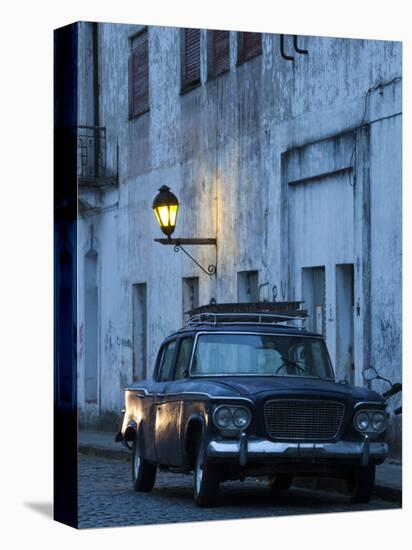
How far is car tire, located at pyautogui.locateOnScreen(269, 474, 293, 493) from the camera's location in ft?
48.8

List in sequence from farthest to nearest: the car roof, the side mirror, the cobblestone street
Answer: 1. the side mirror
2. the car roof
3. the cobblestone street

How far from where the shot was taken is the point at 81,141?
1389 centimetres

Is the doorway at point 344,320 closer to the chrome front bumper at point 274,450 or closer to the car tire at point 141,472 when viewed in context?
the chrome front bumper at point 274,450

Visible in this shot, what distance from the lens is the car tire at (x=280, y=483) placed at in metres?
14.9

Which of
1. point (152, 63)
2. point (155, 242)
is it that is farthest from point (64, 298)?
point (152, 63)

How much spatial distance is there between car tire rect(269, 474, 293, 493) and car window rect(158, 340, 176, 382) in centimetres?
131

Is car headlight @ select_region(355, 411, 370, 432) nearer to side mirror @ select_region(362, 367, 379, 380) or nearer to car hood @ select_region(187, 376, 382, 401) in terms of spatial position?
car hood @ select_region(187, 376, 382, 401)

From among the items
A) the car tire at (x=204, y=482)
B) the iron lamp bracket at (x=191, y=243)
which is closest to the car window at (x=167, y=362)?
the iron lamp bracket at (x=191, y=243)

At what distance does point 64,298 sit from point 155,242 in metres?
1.24

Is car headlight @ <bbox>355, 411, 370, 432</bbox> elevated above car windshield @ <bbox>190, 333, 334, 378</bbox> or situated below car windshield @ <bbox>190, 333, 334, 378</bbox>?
below

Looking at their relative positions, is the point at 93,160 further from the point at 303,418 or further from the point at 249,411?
the point at 303,418

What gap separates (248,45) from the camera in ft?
50.4

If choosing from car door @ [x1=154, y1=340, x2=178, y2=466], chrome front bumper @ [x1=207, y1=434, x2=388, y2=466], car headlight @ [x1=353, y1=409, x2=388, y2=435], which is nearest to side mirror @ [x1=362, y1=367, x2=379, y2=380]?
car headlight @ [x1=353, y1=409, x2=388, y2=435]

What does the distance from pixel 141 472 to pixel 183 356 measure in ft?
3.48
